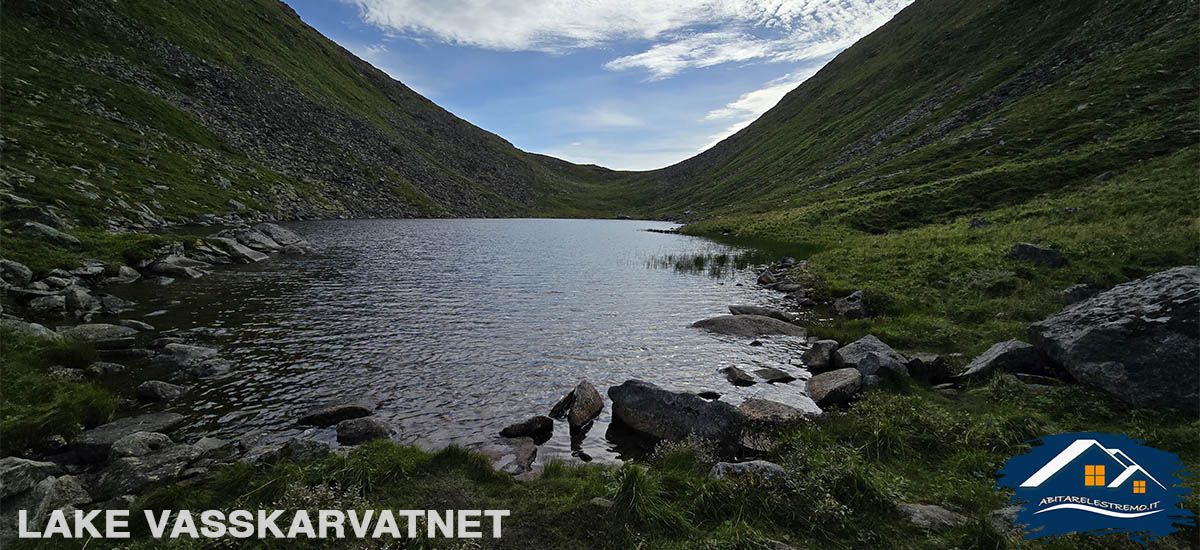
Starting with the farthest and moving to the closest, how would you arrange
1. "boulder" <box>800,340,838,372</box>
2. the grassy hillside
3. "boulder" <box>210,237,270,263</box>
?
1. "boulder" <box>210,237,270,263</box>
2. the grassy hillside
3. "boulder" <box>800,340,838,372</box>

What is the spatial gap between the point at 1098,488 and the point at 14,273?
3566cm

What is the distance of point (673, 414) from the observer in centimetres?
1226

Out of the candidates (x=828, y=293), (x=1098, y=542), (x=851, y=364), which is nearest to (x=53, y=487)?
(x=1098, y=542)

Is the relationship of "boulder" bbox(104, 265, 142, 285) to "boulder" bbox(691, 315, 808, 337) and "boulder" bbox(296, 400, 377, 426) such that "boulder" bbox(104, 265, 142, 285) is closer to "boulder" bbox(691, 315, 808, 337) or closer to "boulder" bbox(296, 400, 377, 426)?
"boulder" bbox(296, 400, 377, 426)

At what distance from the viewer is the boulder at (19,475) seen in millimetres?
7828

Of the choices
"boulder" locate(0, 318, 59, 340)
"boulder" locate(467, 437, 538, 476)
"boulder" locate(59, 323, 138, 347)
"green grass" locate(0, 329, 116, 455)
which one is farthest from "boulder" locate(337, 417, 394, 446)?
"boulder" locate(59, 323, 138, 347)

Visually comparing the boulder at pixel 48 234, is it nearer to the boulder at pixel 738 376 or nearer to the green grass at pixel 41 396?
the green grass at pixel 41 396

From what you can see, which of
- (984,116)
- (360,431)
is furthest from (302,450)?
(984,116)

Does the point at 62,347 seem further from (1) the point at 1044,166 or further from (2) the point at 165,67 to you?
(2) the point at 165,67

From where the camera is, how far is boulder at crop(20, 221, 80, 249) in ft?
83.8

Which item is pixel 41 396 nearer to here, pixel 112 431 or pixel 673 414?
pixel 112 431

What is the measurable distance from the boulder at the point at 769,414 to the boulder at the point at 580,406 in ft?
13.8

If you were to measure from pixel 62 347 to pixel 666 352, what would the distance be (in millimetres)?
20465

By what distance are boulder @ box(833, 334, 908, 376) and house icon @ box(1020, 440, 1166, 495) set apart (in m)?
5.44
